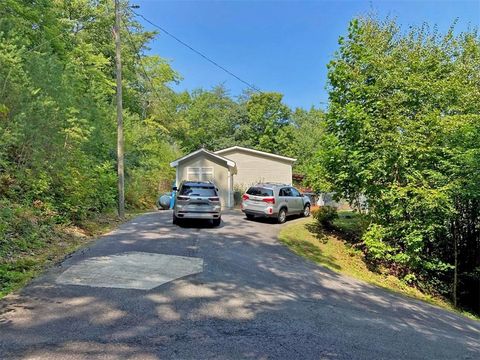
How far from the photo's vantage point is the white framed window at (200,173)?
24250 millimetres

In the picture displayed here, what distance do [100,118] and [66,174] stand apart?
20.0ft

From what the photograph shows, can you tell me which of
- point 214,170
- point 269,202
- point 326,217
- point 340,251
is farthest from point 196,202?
point 214,170

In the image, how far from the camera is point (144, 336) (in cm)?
411

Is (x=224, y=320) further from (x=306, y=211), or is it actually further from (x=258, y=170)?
(x=258, y=170)

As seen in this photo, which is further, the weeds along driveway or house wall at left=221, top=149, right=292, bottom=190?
house wall at left=221, top=149, right=292, bottom=190

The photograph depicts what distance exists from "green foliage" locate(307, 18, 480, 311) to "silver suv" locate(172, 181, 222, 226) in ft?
15.2

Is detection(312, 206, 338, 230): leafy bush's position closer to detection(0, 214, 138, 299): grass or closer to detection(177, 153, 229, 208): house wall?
detection(177, 153, 229, 208): house wall

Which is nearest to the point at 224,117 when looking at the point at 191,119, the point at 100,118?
the point at 191,119

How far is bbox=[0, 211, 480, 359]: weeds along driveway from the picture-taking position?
3.89 meters

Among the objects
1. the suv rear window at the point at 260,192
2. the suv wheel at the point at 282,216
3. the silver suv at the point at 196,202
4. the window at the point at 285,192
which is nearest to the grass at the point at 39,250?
the silver suv at the point at 196,202

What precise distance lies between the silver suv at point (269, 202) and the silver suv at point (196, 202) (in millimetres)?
3881

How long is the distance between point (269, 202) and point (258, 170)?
34.1ft

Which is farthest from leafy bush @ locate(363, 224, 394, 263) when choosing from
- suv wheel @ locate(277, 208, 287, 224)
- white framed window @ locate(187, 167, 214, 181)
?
white framed window @ locate(187, 167, 214, 181)

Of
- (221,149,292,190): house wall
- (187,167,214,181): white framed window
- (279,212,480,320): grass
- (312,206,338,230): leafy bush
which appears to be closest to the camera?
(279,212,480,320): grass
